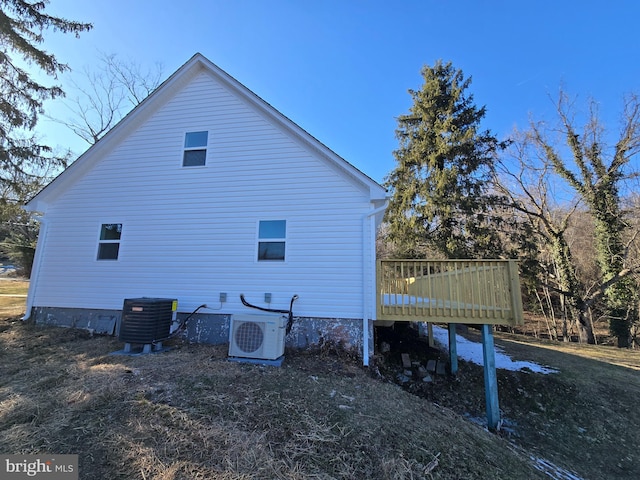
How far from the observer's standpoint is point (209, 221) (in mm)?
7559

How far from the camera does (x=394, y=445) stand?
3201 millimetres

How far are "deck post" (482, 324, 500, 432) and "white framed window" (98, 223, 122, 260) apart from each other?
29.0 ft

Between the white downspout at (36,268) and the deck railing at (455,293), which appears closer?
the deck railing at (455,293)

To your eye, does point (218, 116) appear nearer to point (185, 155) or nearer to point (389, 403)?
point (185, 155)

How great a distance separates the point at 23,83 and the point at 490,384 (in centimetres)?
1653

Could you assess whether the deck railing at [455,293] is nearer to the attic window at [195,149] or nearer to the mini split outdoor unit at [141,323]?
the mini split outdoor unit at [141,323]

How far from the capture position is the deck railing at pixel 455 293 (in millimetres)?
5977

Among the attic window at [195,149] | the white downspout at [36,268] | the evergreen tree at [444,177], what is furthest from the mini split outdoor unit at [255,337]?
the evergreen tree at [444,177]

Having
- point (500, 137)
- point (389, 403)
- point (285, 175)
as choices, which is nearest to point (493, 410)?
point (389, 403)

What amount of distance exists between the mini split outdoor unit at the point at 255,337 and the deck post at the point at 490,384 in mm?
3981

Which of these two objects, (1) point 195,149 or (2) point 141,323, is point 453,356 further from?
(1) point 195,149

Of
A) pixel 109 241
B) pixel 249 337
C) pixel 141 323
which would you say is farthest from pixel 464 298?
pixel 109 241

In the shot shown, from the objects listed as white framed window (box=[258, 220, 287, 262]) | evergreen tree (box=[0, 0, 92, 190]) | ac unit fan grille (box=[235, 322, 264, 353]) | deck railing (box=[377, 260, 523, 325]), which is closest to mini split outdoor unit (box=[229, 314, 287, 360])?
ac unit fan grille (box=[235, 322, 264, 353])

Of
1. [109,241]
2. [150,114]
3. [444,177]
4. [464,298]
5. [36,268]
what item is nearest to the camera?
[464,298]
